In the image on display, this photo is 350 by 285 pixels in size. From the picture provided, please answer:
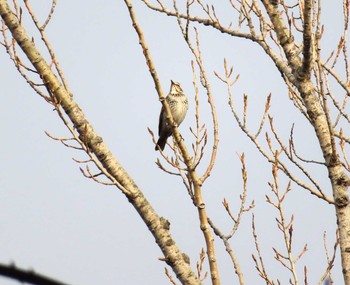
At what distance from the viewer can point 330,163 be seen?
130 inches

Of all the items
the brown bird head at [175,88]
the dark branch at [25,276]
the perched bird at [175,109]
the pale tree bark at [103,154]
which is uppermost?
the brown bird head at [175,88]

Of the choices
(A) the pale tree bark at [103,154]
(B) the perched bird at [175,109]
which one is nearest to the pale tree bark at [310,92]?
(A) the pale tree bark at [103,154]

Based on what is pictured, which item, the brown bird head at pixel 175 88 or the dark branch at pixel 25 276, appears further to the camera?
the brown bird head at pixel 175 88

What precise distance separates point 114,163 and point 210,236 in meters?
0.81

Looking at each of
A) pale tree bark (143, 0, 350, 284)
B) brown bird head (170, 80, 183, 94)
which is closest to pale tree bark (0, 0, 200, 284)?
pale tree bark (143, 0, 350, 284)

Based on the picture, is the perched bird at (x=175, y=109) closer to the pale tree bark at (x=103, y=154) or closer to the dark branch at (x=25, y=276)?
the pale tree bark at (x=103, y=154)

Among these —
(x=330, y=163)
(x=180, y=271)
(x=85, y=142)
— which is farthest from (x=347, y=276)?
(x=85, y=142)

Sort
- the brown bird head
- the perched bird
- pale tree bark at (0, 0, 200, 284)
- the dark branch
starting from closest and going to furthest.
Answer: the dark branch < pale tree bark at (0, 0, 200, 284) < the perched bird < the brown bird head

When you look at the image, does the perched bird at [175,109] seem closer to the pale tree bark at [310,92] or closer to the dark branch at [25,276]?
the pale tree bark at [310,92]

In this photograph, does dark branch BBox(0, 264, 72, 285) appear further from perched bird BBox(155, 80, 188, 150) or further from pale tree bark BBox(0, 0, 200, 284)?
perched bird BBox(155, 80, 188, 150)

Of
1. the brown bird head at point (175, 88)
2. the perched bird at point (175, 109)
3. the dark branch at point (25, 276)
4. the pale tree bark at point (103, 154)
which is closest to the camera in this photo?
A: the dark branch at point (25, 276)

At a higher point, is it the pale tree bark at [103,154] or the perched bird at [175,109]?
the perched bird at [175,109]

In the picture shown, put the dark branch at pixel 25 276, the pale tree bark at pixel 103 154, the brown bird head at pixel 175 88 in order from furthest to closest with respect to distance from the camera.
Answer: the brown bird head at pixel 175 88 < the pale tree bark at pixel 103 154 < the dark branch at pixel 25 276

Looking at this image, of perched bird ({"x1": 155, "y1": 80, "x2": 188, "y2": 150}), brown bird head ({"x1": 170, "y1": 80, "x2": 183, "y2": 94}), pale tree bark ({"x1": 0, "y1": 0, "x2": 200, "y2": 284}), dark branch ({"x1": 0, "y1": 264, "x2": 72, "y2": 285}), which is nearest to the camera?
dark branch ({"x1": 0, "y1": 264, "x2": 72, "y2": 285})
